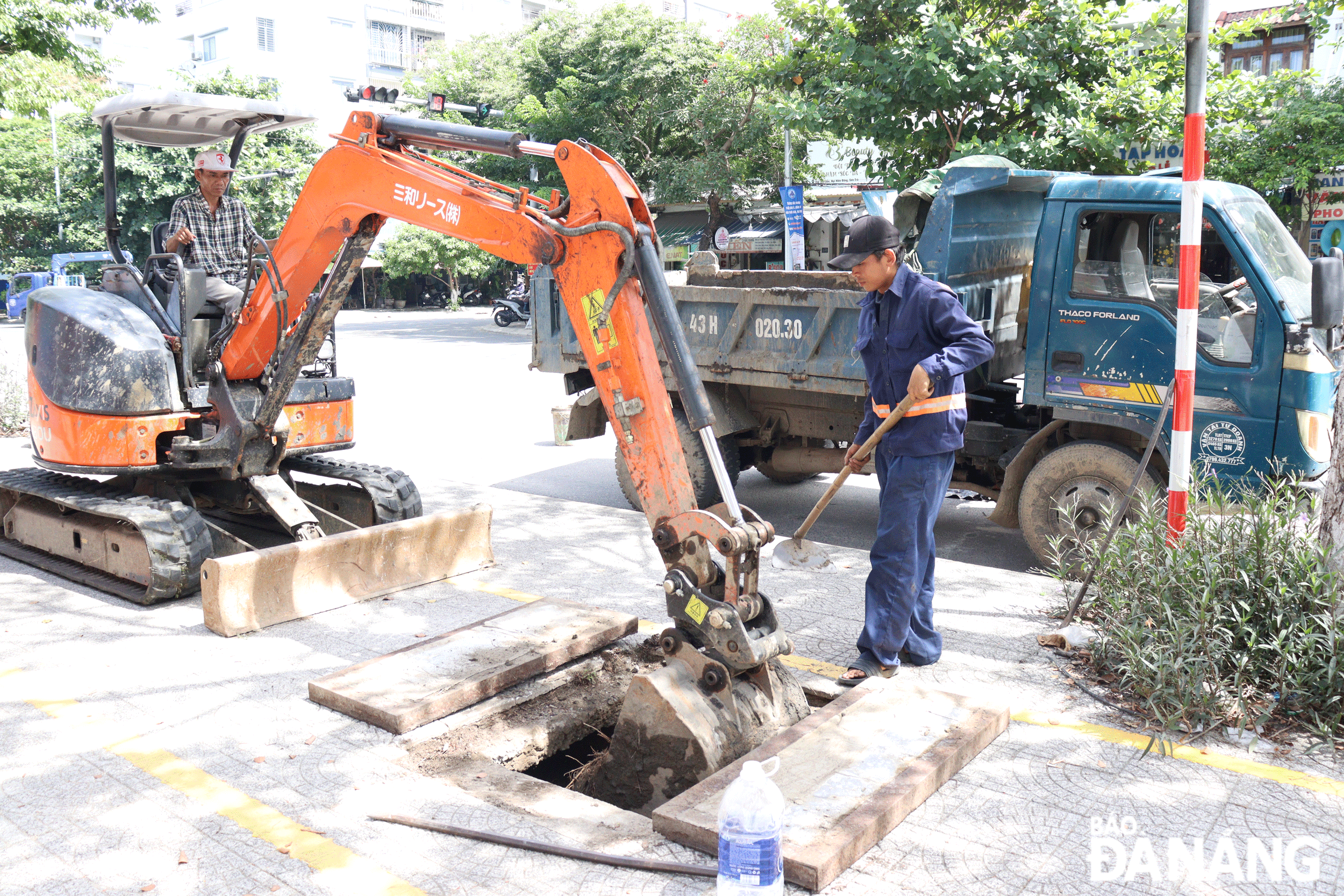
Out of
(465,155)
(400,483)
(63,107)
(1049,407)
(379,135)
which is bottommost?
(400,483)

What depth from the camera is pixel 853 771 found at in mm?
3781

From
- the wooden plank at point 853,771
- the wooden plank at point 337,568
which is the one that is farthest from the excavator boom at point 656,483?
the wooden plank at point 337,568

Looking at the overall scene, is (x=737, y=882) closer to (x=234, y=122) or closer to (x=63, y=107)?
(x=234, y=122)

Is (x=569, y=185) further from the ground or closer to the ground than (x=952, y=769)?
further from the ground

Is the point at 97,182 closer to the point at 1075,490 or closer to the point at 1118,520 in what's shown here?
the point at 1075,490

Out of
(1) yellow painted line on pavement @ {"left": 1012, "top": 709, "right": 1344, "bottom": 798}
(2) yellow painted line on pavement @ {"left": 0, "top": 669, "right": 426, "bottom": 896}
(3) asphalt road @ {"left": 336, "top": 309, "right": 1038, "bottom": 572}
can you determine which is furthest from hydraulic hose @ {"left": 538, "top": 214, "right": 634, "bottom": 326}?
(3) asphalt road @ {"left": 336, "top": 309, "right": 1038, "bottom": 572}

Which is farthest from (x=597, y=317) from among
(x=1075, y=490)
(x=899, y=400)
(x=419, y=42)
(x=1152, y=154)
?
(x=419, y=42)

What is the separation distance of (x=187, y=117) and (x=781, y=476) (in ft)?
17.6

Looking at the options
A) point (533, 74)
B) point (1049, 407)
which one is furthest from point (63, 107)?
point (1049, 407)

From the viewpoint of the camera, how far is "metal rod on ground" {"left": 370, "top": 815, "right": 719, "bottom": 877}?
10.8 ft

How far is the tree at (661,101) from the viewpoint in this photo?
23.8 m

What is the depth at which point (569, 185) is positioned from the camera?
4438mm

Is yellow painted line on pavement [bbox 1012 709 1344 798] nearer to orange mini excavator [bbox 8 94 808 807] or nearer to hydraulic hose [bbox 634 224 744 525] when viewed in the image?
orange mini excavator [bbox 8 94 808 807]

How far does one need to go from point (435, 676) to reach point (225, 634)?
5.14 ft
